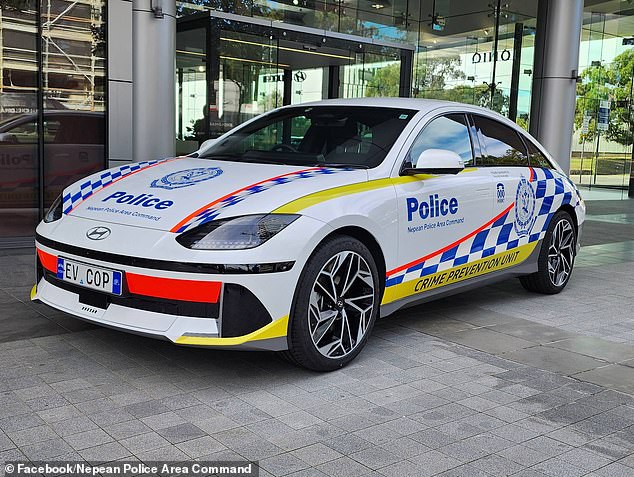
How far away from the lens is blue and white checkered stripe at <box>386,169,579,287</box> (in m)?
4.74

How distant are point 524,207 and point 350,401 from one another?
273cm

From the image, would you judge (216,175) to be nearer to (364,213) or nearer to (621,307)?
(364,213)

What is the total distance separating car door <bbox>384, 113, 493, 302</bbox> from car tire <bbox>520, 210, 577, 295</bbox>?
120 cm

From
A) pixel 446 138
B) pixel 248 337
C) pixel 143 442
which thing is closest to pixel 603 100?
pixel 446 138

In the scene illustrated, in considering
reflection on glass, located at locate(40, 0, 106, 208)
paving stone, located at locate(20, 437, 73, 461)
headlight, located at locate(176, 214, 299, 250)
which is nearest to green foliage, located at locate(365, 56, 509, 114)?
reflection on glass, located at locate(40, 0, 106, 208)

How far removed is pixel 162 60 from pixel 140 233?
169 inches

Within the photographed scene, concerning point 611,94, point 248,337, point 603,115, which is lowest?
point 248,337

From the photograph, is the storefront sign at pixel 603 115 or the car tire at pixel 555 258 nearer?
the car tire at pixel 555 258

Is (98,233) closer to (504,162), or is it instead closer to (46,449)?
(46,449)

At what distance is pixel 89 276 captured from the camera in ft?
12.6

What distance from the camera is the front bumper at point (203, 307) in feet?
11.7

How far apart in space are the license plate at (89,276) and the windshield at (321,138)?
138cm

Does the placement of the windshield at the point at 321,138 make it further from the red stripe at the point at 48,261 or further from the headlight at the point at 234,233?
the red stripe at the point at 48,261

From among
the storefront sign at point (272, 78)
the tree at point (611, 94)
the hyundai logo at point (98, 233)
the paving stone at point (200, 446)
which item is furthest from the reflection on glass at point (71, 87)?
the tree at point (611, 94)
